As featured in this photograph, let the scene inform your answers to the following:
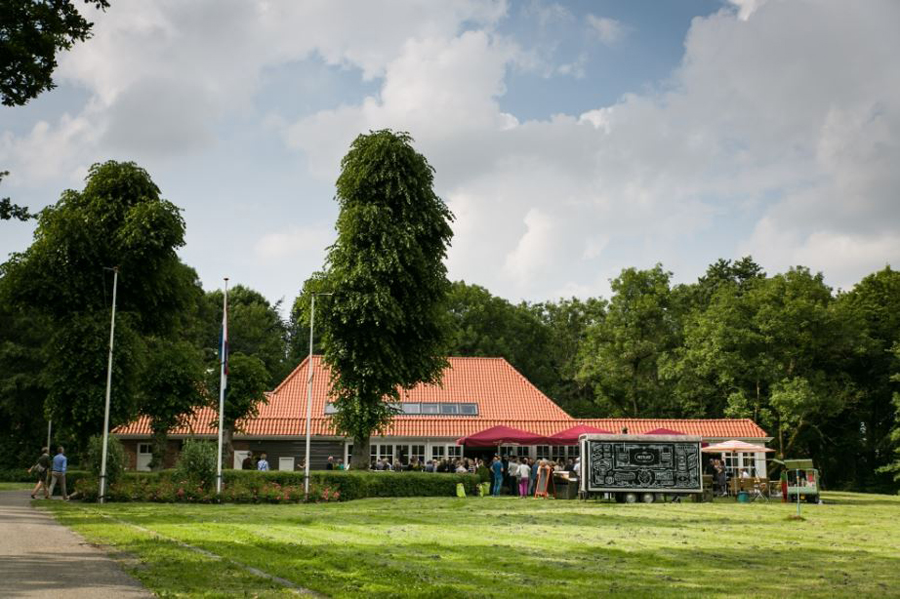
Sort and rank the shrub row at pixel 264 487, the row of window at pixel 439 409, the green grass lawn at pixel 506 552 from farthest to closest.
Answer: the row of window at pixel 439 409
the shrub row at pixel 264 487
the green grass lawn at pixel 506 552

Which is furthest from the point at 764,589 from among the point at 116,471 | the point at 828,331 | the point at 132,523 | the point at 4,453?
the point at 4,453

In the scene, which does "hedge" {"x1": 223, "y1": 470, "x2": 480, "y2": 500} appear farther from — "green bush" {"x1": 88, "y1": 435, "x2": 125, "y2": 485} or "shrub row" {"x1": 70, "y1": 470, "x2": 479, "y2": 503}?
"green bush" {"x1": 88, "y1": 435, "x2": 125, "y2": 485}

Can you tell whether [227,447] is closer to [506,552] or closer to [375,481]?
[375,481]

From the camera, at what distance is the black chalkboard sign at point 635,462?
30.3 m

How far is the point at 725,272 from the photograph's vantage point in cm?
7175

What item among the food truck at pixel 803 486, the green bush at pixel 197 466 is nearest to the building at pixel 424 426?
the green bush at pixel 197 466

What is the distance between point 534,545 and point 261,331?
63721mm

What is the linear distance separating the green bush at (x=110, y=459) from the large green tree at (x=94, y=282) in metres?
2.94

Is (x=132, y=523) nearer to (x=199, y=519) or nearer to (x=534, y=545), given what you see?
(x=199, y=519)

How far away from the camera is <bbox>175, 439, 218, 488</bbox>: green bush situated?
Result: 2998 centimetres

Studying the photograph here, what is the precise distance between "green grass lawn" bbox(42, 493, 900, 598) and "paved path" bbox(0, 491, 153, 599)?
377 millimetres

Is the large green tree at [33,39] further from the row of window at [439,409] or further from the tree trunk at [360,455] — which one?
the row of window at [439,409]

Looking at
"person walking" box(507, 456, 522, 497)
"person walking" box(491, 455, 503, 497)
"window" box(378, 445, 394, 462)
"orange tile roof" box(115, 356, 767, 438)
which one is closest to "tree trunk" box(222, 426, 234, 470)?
"orange tile roof" box(115, 356, 767, 438)

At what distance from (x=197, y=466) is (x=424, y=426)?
1895cm
